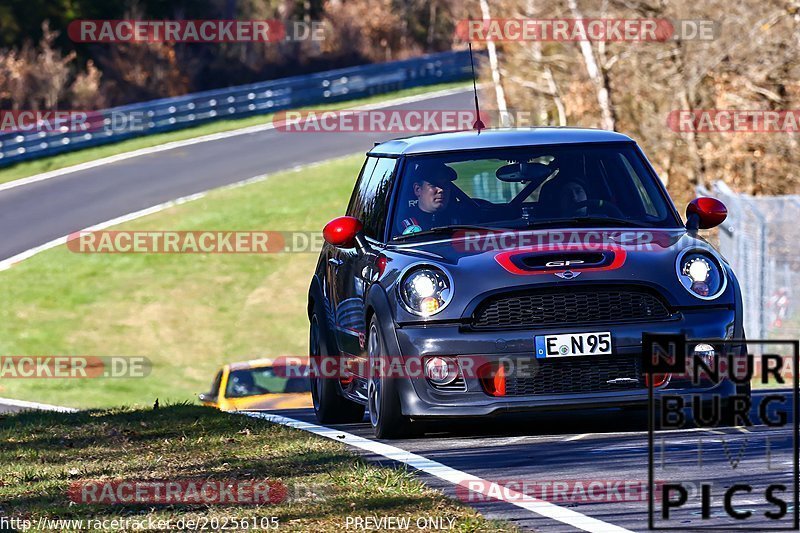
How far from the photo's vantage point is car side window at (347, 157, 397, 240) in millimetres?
9508

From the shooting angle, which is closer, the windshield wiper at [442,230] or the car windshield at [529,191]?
the windshield wiper at [442,230]

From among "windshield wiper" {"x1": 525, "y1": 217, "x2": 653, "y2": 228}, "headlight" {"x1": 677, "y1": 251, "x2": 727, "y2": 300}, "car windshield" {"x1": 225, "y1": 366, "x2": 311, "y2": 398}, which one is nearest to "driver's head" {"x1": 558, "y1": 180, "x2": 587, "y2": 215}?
"windshield wiper" {"x1": 525, "y1": 217, "x2": 653, "y2": 228}

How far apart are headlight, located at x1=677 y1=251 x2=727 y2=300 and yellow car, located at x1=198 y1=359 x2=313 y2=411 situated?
9.25m

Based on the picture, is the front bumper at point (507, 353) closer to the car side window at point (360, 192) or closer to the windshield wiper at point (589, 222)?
the windshield wiper at point (589, 222)

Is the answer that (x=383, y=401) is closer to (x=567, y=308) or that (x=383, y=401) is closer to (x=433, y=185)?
(x=567, y=308)

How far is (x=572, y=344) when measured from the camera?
8125 mm

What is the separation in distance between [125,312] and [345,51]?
31879 millimetres

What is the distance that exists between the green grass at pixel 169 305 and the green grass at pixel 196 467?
1406cm

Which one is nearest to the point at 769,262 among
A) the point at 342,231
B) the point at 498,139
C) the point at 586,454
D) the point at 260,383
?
the point at 260,383

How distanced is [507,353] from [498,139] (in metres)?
1.89

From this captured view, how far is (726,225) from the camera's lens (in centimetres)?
1933

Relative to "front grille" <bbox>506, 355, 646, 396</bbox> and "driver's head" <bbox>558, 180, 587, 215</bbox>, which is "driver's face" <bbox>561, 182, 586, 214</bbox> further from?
"front grille" <bbox>506, 355, 646, 396</bbox>

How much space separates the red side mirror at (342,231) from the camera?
9.53 meters

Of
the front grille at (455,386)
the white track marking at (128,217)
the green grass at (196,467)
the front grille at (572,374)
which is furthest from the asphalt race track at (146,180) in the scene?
the front grille at (572,374)
